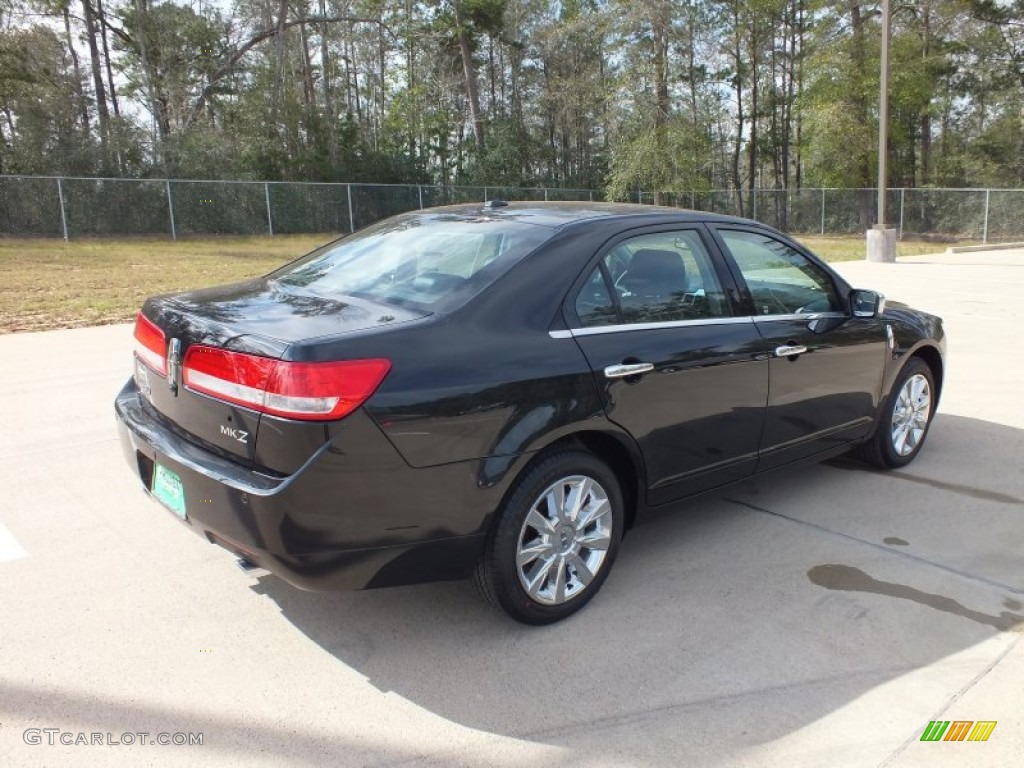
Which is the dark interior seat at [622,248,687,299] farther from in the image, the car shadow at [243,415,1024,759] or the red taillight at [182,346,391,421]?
the red taillight at [182,346,391,421]

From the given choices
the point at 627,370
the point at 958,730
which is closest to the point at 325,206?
the point at 627,370

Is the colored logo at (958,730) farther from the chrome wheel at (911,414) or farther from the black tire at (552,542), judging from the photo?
the chrome wheel at (911,414)

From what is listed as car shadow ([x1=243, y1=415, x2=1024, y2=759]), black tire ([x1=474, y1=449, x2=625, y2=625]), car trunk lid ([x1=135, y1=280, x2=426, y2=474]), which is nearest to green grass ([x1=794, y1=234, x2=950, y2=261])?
car shadow ([x1=243, y1=415, x2=1024, y2=759])

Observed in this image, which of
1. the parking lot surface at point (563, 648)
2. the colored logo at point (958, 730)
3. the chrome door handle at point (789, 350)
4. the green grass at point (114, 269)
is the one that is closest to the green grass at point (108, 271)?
the green grass at point (114, 269)

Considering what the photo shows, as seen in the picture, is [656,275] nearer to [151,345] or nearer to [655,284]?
[655,284]

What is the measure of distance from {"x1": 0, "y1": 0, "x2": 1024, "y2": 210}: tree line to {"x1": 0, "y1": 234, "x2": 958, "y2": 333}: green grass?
301 inches

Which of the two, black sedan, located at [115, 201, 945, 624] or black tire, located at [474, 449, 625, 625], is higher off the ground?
black sedan, located at [115, 201, 945, 624]

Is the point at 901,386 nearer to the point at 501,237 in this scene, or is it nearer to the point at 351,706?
the point at 501,237

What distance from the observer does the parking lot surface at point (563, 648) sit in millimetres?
2545

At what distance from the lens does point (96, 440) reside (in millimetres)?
5516

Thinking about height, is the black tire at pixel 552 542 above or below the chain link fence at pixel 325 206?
below

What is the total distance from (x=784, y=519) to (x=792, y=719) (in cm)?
176

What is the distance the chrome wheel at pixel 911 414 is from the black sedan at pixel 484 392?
866 millimetres

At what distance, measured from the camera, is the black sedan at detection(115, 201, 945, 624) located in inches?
104
